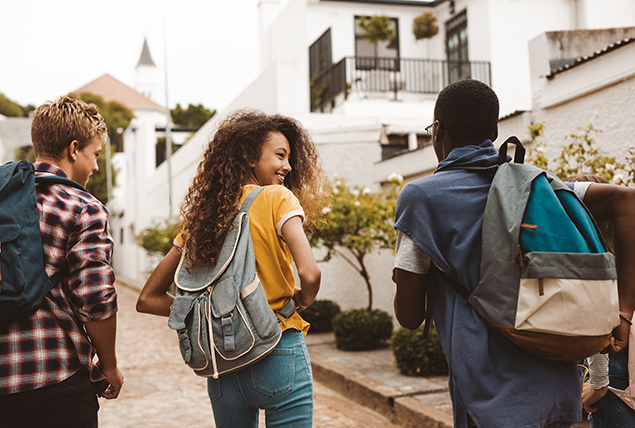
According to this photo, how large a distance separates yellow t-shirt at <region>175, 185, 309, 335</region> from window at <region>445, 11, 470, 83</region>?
44.4 ft

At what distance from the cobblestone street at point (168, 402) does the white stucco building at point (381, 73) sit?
3.06 meters

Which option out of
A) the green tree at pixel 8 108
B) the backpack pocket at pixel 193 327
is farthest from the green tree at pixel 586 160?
the green tree at pixel 8 108

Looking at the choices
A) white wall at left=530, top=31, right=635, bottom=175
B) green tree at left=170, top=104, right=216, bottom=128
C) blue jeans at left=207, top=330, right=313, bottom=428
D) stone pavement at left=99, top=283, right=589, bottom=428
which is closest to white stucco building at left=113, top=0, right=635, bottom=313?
white wall at left=530, top=31, right=635, bottom=175

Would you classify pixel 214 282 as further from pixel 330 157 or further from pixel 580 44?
pixel 330 157

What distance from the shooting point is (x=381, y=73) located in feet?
49.9

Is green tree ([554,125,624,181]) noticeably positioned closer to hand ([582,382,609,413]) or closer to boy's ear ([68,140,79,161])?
hand ([582,382,609,413])

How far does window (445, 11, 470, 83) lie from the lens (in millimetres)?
15254

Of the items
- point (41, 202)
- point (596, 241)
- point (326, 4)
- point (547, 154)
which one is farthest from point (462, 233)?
point (326, 4)

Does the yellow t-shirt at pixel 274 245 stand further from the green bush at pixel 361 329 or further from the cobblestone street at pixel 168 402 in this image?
the green bush at pixel 361 329

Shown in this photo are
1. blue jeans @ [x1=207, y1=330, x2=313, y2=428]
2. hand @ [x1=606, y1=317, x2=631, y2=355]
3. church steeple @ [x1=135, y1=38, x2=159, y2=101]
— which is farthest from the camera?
church steeple @ [x1=135, y1=38, x2=159, y2=101]

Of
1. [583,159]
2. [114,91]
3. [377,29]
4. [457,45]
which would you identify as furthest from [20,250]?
[114,91]

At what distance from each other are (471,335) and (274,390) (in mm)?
785

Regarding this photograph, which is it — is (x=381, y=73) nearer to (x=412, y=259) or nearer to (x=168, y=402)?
(x=168, y=402)

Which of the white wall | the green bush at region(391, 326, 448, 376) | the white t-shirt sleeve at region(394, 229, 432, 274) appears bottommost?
the green bush at region(391, 326, 448, 376)
